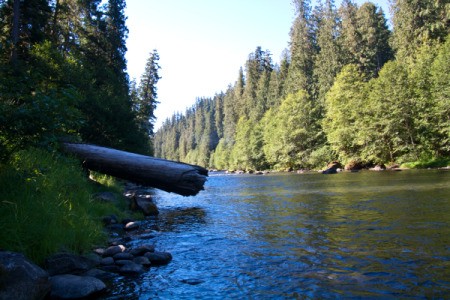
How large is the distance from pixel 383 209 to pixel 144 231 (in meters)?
8.63

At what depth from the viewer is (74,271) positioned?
5.86 metres

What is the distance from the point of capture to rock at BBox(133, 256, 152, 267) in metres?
6.66

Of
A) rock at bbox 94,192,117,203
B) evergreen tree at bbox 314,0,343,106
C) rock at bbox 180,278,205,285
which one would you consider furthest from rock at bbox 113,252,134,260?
evergreen tree at bbox 314,0,343,106

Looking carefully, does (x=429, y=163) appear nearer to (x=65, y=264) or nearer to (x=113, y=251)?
(x=113, y=251)

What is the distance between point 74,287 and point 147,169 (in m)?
6.94

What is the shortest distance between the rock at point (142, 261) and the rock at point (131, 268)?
0.71ft

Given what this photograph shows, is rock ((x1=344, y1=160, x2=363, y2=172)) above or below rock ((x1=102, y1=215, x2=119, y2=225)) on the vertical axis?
above

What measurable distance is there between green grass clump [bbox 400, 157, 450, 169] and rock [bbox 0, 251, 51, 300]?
40046 millimetres

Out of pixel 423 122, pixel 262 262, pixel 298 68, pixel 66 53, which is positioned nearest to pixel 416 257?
pixel 262 262

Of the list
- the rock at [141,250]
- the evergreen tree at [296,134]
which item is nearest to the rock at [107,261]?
the rock at [141,250]

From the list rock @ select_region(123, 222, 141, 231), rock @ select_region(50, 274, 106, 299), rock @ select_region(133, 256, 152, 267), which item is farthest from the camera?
rock @ select_region(123, 222, 141, 231)

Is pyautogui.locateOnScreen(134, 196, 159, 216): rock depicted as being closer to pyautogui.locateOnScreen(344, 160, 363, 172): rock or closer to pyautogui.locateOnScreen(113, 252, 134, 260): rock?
pyautogui.locateOnScreen(113, 252, 134, 260): rock

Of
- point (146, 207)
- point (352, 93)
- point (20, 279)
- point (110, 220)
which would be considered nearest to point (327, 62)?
point (352, 93)

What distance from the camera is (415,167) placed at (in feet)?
120
